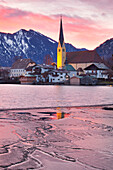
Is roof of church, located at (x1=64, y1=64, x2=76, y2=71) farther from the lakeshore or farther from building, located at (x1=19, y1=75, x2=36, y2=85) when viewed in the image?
the lakeshore

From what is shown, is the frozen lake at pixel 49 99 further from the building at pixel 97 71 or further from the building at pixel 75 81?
the building at pixel 97 71

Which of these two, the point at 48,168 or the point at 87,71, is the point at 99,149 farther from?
the point at 87,71

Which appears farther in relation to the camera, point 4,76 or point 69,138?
point 4,76

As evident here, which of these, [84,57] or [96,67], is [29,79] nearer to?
[96,67]

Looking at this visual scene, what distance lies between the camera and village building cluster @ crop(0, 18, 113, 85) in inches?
5748

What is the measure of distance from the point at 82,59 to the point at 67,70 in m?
18.7

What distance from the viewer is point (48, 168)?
6.45 m

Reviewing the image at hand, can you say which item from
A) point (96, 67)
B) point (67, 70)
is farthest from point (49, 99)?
point (67, 70)

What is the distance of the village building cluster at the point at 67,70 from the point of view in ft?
479

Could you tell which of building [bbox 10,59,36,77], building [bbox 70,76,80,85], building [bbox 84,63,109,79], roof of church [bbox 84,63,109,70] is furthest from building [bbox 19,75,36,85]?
roof of church [bbox 84,63,109,70]

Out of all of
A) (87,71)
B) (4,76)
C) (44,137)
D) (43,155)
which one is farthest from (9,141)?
(4,76)

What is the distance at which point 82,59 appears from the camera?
184 meters

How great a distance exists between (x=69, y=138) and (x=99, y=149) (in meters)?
1.75

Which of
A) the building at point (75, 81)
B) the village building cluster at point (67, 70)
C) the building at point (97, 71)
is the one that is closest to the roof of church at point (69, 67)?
the village building cluster at point (67, 70)
